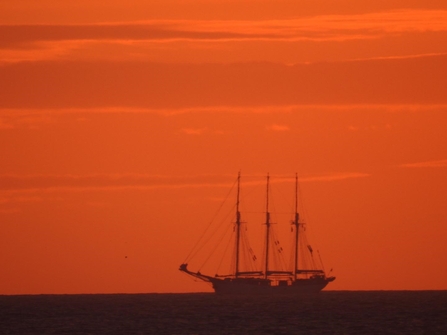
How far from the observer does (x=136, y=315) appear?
19288 centimetres

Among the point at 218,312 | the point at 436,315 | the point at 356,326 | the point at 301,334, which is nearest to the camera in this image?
the point at 301,334

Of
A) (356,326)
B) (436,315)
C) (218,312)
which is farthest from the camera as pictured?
(218,312)

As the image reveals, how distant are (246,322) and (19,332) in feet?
97.1

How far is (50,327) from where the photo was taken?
158375 mm

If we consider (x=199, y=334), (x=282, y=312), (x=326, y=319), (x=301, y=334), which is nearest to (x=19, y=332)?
(x=199, y=334)

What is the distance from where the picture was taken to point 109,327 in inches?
6171

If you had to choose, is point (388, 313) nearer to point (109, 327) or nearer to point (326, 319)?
point (326, 319)

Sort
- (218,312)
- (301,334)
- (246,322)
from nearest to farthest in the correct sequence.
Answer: (301,334) → (246,322) → (218,312)

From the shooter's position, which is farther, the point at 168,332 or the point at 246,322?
the point at 246,322

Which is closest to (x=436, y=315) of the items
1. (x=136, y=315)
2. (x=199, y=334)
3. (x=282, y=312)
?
(x=282, y=312)

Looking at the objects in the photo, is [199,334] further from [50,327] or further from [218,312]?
[218,312]

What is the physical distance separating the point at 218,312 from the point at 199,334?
56.9m

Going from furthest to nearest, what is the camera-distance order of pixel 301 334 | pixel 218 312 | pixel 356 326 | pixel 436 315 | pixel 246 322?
pixel 218 312 < pixel 436 315 < pixel 246 322 < pixel 356 326 < pixel 301 334

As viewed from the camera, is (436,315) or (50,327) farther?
(436,315)
